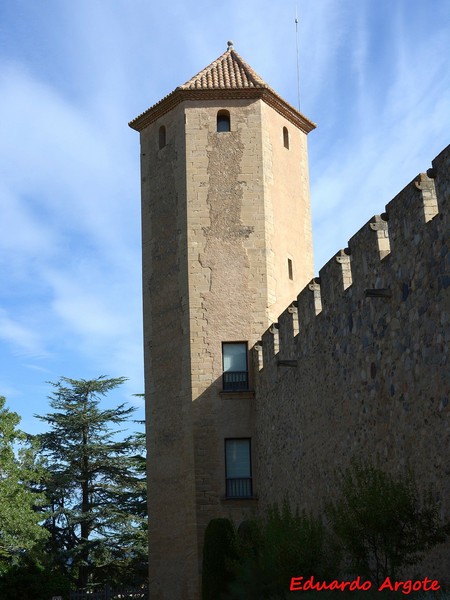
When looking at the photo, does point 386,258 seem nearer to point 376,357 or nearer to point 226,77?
point 376,357

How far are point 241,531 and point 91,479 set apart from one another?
15.3 metres

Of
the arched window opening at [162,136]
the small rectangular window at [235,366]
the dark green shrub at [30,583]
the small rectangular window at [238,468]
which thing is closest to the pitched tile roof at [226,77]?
the arched window opening at [162,136]

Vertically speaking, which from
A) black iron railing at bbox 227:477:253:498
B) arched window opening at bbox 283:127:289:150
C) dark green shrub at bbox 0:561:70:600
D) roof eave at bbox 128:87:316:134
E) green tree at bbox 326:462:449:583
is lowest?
dark green shrub at bbox 0:561:70:600

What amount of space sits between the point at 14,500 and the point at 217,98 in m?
13.0

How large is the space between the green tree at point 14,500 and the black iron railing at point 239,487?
8.77m

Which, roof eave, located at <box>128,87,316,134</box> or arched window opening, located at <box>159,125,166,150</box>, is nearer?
roof eave, located at <box>128,87,316,134</box>

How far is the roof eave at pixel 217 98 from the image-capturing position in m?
23.1

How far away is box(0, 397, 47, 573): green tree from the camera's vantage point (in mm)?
26969

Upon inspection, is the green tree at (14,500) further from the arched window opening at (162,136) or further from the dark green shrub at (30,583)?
the arched window opening at (162,136)

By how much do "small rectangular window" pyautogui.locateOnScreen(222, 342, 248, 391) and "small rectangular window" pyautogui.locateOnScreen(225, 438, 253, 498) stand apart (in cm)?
121

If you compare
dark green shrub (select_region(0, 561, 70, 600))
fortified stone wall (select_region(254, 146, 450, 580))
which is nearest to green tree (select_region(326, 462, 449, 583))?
fortified stone wall (select_region(254, 146, 450, 580))

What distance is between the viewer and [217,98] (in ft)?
75.9

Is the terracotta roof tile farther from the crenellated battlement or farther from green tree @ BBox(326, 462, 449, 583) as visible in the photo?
green tree @ BBox(326, 462, 449, 583)

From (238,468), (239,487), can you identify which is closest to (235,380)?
(238,468)
